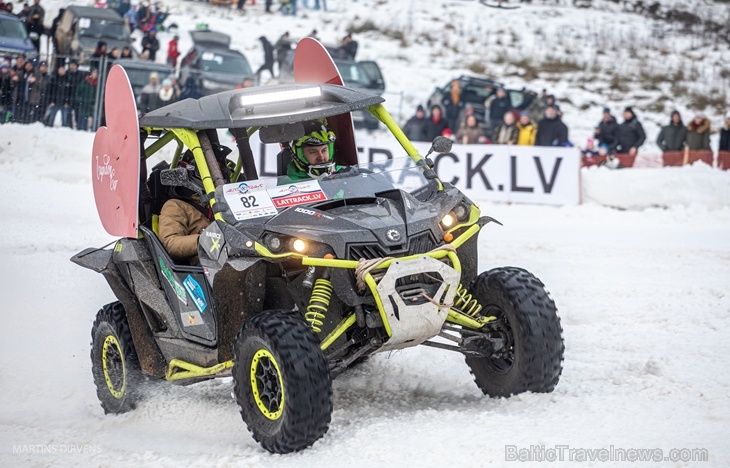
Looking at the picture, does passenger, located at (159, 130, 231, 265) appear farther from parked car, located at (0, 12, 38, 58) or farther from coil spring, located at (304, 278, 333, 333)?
parked car, located at (0, 12, 38, 58)

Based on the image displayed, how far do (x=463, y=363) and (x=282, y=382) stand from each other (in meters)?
2.51

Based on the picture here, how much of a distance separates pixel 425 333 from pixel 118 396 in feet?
8.59

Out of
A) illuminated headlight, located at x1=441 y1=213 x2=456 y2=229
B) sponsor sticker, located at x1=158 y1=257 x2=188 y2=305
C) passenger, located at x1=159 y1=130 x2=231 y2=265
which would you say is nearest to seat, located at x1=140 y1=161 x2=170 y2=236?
passenger, located at x1=159 y1=130 x2=231 y2=265

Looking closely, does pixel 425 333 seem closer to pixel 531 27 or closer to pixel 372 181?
pixel 372 181

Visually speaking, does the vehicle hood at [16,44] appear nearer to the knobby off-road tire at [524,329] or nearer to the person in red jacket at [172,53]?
the person in red jacket at [172,53]

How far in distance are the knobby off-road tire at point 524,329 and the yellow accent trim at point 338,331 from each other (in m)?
0.90

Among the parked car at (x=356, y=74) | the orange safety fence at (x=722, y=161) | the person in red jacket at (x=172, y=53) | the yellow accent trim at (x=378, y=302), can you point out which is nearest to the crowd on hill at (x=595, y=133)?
the orange safety fence at (x=722, y=161)

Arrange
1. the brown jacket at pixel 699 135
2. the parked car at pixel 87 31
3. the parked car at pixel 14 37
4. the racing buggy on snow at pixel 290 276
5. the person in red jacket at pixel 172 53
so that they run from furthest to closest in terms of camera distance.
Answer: the person in red jacket at pixel 172 53
the parked car at pixel 87 31
the brown jacket at pixel 699 135
the parked car at pixel 14 37
the racing buggy on snow at pixel 290 276

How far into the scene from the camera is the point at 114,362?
278 inches

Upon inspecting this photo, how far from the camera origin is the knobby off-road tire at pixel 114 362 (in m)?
6.81

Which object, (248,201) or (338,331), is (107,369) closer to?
(248,201)

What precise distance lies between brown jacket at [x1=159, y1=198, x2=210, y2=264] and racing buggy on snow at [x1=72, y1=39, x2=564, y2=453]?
3.4 inches

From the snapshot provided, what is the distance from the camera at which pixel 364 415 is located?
5.97 meters

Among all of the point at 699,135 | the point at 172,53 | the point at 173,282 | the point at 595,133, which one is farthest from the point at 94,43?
the point at 173,282
